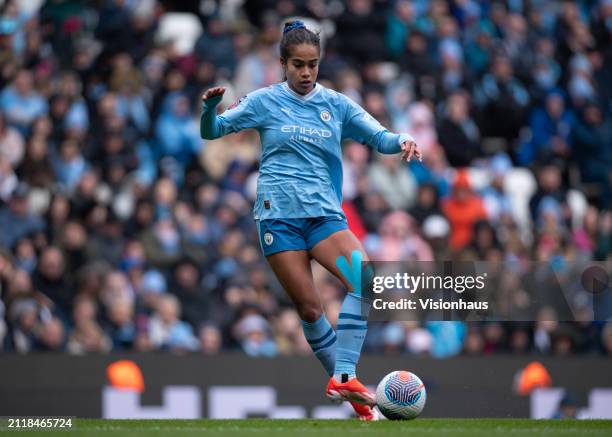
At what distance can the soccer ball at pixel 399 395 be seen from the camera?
9.25m

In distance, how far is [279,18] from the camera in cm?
1792

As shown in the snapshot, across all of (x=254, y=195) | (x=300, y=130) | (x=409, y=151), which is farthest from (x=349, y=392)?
(x=254, y=195)

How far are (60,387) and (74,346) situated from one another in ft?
2.76

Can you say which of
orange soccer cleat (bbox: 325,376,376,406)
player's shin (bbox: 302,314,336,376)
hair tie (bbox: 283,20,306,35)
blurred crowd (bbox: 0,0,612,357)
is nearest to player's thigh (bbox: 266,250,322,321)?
player's shin (bbox: 302,314,336,376)

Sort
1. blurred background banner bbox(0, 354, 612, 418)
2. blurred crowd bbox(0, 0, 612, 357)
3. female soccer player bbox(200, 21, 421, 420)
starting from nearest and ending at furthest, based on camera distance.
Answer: female soccer player bbox(200, 21, 421, 420), blurred background banner bbox(0, 354, 612, 418), blurred crowd bbox(0, 0, 612, 357)

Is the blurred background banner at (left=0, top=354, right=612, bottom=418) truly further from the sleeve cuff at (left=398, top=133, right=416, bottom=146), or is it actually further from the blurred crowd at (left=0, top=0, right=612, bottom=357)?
the sleeve cuff at (left=398, top=133, right=416, bottom=146)

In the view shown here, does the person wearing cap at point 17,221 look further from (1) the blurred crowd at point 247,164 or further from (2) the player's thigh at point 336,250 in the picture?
(2) the player's thigh at point 336,250

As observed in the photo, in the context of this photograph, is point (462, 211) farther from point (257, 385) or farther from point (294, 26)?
point (294, 26)

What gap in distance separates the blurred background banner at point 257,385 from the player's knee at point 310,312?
3532 millimetres

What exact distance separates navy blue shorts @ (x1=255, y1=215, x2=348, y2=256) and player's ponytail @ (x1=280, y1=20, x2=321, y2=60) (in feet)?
3.68

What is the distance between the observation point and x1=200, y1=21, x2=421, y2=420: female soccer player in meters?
9.09

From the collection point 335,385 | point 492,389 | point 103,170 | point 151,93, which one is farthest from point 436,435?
point 151,93

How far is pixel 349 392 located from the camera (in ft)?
29.5

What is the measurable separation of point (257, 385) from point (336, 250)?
4004 mm
